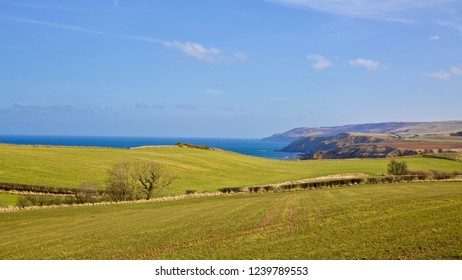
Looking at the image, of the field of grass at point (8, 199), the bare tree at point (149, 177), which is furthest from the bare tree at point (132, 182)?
the field of grass at point (8, 199)

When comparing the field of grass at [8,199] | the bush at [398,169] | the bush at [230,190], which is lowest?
the bush at [230,190]

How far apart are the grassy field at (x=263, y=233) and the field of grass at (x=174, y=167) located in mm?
31156

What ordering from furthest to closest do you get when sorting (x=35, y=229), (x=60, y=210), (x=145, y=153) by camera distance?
1. (x=145, y=153)
2. (x=60, y=210)
3. (x=35, y=229)

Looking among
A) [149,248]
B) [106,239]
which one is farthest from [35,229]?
[149,248]

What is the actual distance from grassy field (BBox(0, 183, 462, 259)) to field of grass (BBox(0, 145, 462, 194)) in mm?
31156

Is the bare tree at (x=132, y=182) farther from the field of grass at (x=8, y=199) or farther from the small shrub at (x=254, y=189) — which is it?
the small shrub at (x=254, y=189)

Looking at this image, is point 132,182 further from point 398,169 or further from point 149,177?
point 398,169

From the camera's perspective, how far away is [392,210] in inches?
1160

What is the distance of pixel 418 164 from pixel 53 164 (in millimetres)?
84571

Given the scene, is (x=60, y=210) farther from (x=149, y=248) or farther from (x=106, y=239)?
(x=149, y=248)

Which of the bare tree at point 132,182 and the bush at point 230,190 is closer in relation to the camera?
the bare tree at point 132,182

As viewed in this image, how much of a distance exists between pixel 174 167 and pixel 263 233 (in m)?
63.5

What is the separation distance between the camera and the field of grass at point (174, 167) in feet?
219
